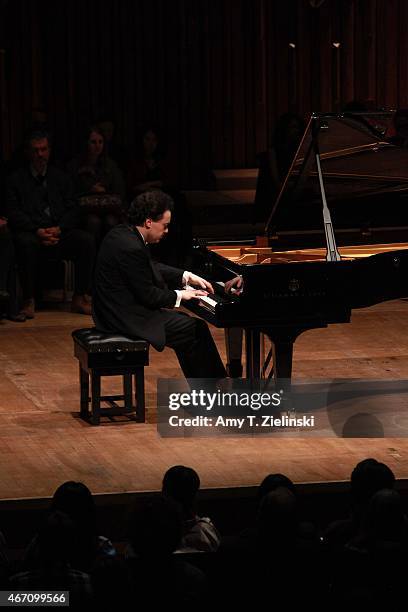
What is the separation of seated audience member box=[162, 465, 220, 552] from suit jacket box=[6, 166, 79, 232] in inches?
194

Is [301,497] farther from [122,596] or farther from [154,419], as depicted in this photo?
[122,596]

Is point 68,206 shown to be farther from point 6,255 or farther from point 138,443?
point 138,443

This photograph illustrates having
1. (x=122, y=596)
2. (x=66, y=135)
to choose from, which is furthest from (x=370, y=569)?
(x=66, y=135)

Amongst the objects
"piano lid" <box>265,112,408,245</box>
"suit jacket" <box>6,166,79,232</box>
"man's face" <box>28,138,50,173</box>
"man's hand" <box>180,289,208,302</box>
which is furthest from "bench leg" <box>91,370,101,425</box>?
"man's face" <box>28,138,50,173</box>

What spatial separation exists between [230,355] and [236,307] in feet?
2.41

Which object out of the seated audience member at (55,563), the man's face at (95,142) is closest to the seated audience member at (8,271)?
the man's face at (95,142)

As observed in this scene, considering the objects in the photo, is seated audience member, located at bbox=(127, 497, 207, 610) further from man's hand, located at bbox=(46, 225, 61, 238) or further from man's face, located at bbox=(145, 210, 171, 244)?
man's hand, located at bbox=(46, 225, 61, 238)

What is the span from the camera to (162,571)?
12.1ft

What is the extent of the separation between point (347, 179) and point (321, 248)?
41cm

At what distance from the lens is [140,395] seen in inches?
262

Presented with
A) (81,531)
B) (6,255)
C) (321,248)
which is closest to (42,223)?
(6,255)

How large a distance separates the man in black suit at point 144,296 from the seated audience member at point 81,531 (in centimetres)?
244

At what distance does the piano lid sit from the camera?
701 centimetres

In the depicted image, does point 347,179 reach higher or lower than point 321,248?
higher
